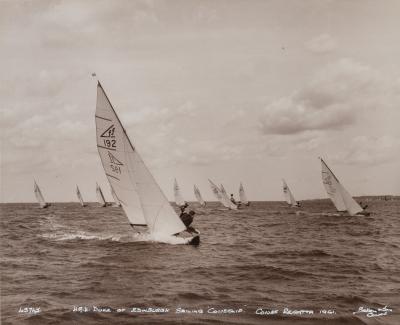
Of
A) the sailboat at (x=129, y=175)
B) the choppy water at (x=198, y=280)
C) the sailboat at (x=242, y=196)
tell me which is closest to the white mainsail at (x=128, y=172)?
the sailboat at (x=129, y=175)

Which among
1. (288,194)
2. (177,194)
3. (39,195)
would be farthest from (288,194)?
(39,195)

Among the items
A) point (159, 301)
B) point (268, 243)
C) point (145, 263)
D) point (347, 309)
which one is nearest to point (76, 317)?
point (159, 301)

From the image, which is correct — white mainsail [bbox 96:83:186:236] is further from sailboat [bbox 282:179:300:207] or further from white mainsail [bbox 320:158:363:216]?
sailboat [bbox 282:179:300:207]

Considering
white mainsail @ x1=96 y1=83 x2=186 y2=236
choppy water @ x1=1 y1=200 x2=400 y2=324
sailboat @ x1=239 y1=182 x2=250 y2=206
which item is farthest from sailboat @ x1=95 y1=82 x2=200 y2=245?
sailboat @ x1=239 y1=182 x2=250 y2=206

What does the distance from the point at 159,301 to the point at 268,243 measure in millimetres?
15660

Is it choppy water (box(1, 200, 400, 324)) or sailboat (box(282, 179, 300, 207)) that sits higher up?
sailboat (box(282, 179, 300, 207))

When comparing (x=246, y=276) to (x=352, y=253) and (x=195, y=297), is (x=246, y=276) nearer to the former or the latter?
(x=195, y=297)

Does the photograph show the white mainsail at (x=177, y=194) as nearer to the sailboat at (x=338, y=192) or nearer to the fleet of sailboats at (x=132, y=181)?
the sailboat at (x=338, y=192)

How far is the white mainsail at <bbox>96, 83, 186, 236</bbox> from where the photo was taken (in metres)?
22.0

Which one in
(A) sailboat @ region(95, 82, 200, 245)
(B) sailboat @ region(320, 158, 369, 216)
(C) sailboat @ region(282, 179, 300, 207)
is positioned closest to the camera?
(A) sailboat @ region(95, 82, 200, 245)

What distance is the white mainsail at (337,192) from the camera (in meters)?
48.2
